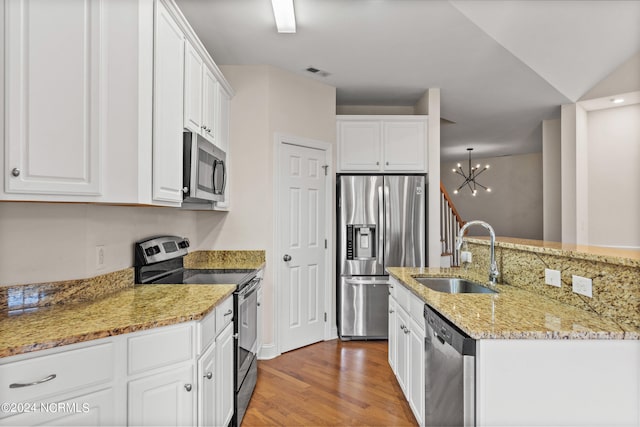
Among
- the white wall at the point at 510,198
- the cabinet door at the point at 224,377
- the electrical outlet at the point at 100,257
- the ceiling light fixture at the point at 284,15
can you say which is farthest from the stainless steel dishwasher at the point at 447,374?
the white wall at the point at 510,198

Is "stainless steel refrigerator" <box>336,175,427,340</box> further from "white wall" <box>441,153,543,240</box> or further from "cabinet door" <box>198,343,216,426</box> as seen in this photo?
"white wall" <box>441,153,543,240</box>

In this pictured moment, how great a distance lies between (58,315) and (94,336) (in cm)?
36

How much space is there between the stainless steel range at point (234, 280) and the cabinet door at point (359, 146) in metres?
1.80

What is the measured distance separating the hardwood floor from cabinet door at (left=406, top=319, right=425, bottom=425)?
11.4 inches

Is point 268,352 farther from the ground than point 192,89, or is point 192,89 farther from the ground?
point 192,89

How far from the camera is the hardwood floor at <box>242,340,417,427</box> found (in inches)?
90.4

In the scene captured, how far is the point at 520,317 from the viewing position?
4.84ft

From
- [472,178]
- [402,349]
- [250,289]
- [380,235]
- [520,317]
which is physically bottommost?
[402,349]

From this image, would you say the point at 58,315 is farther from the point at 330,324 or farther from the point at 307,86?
the point at 307,86

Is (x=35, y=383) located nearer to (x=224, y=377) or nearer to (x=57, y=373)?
(x=57, y=373)

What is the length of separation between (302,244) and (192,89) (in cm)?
184

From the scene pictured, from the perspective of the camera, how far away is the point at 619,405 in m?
1.28

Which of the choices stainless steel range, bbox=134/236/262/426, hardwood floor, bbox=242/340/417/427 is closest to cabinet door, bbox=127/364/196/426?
stainless steel range, bbox=134/236/262/426

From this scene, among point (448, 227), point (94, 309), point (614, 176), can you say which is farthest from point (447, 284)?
point (614, 176)
